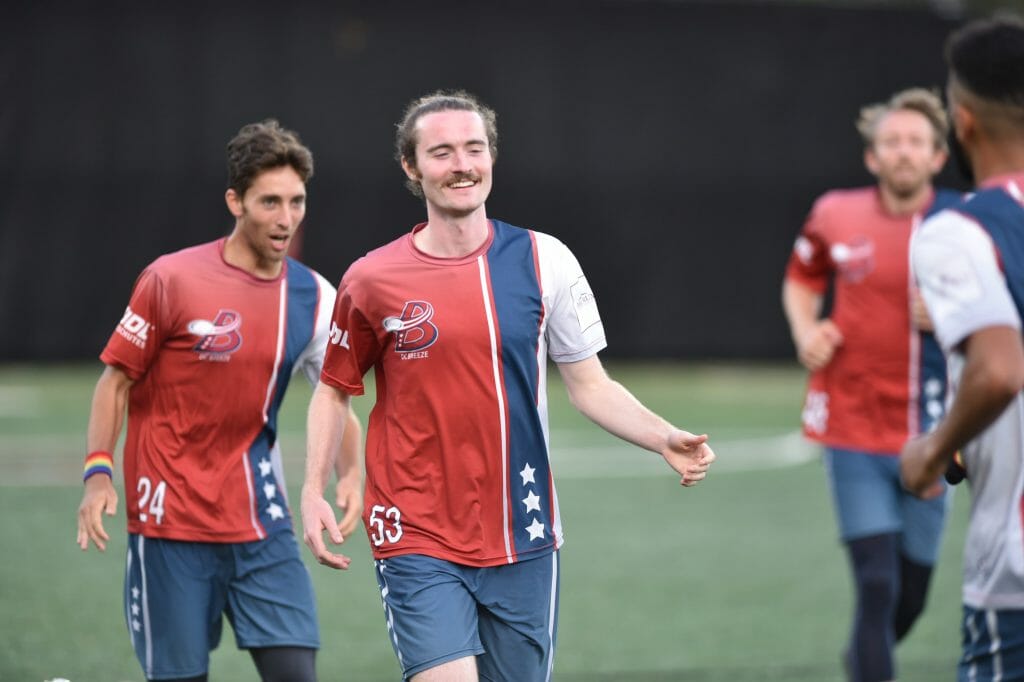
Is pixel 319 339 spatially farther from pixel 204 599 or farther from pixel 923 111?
pixel 923 111

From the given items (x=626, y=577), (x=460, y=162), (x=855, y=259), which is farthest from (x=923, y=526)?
(x=626, y=577)

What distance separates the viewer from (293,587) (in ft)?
17.0

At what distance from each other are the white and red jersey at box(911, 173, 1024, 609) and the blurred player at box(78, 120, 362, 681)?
233 cm

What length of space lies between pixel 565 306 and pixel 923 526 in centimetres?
266

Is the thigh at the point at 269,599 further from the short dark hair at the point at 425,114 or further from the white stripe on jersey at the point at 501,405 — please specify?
the short dark hair at the point at 425,114

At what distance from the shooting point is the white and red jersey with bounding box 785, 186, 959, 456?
650 cm

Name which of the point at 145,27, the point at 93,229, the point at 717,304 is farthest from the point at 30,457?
the point at 717,304

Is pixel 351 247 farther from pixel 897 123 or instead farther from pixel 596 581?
pixel 897 123

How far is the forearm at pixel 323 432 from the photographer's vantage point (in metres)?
4.46

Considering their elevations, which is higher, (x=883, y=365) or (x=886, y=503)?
(x=883, y=365)

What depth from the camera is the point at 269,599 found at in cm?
512

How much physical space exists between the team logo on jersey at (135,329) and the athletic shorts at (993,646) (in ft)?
9.44

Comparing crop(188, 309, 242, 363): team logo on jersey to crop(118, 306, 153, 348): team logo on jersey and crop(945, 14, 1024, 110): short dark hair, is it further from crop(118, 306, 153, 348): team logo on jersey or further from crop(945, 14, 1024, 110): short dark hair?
crop(945, 14, 1024, 110): short dark hair

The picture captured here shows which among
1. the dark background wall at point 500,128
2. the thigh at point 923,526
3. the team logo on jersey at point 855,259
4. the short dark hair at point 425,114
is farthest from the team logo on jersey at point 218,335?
the dark background wall at point 500,128
